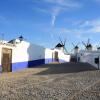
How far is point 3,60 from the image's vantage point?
31.9 meters

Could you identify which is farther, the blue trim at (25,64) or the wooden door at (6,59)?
the blue trim at (25,64)

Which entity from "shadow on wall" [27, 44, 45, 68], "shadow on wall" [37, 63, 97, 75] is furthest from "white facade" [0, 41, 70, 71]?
"shadow on wall" [37, 63, 97, 75]

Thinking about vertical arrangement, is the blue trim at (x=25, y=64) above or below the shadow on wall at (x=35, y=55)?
below

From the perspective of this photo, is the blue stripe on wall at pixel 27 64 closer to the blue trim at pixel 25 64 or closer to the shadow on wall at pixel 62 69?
the blue trim at pixel 25 64

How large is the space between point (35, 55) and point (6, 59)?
14003 mm

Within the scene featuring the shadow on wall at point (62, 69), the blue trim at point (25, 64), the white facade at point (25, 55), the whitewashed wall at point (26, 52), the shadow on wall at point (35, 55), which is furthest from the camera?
the shadow on wall at point (35, 55)

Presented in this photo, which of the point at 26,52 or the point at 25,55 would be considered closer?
the point at 25,55

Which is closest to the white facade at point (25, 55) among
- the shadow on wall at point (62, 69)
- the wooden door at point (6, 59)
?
the wooden door at point (6, 59)

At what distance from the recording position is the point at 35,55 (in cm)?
4634

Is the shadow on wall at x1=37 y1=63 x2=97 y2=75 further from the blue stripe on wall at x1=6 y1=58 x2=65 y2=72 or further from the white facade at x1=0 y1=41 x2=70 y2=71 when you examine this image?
the white facade at x1=0 y1=41 x2=70 y2=71

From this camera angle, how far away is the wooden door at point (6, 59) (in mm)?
31980

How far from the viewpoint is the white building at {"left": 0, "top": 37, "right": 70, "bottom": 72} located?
32219 mm

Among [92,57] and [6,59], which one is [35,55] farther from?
[6,59]

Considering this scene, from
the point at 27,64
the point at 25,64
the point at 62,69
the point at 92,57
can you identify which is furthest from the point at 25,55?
the point at 92,57
